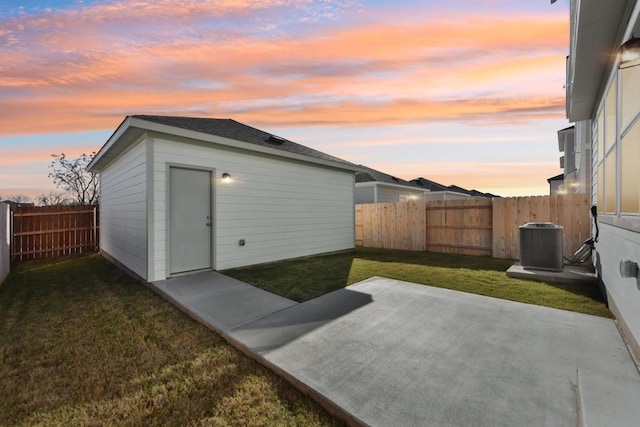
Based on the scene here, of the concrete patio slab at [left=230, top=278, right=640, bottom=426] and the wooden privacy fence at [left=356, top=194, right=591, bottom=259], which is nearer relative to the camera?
the concrete patio slab at [left=230, top=278, right=640, bottom=426]

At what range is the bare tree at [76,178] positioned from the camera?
1587 cm

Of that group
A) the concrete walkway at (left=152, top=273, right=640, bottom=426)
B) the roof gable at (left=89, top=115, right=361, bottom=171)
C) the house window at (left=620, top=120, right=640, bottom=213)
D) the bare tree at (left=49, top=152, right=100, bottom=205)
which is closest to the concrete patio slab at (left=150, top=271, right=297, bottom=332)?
the concrete walkway at (left=152, top=273, right=640, bottom=426)

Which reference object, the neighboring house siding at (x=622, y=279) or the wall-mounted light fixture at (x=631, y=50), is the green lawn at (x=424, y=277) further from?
the wall-mounted light fixture at (x=631, y=50)

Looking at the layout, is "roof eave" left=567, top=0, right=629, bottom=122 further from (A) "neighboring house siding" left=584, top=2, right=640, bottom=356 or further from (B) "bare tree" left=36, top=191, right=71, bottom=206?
(B) "bare tree" left=36, top=191, right=71, bottom=206

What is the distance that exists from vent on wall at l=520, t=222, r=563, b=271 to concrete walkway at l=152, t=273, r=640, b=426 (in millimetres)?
2543

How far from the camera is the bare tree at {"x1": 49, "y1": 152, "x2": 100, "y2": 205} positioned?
1587cm

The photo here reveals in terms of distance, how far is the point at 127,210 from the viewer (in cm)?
670

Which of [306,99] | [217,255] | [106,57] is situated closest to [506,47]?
[306,99]

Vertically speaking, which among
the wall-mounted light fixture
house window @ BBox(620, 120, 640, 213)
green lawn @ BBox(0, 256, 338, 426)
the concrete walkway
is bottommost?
green lawn @ BBox(0, 256, 338, 426)

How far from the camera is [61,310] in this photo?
4.04 metres

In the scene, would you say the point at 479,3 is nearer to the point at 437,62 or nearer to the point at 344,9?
the point at 437,62

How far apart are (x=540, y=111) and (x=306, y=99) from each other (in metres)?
6.23

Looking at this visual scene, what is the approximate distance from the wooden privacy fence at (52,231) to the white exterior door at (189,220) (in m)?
7.14

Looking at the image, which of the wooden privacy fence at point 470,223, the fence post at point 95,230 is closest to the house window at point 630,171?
the wooden privacy fence at point 470,223
